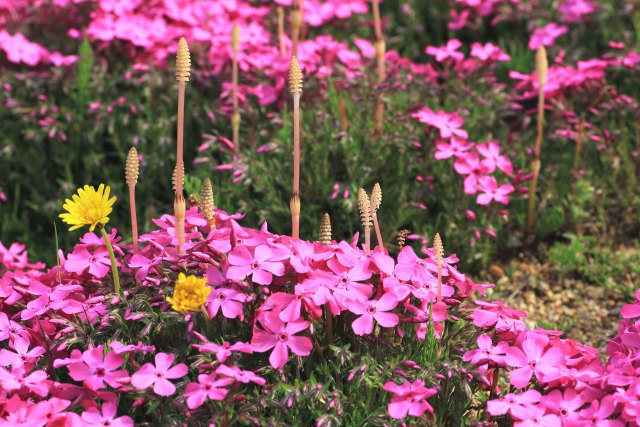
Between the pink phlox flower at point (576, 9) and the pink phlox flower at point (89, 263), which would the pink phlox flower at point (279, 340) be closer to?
the pink phlox flower at point (89, 263)

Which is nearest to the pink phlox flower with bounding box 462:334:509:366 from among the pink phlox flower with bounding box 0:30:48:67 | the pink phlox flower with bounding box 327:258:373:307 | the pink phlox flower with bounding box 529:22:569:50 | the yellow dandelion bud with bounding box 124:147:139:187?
the pink phlox flower with bounding box 327:258:373:307

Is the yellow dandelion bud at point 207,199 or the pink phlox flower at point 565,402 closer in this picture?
the pink phlox flower at point 565,402

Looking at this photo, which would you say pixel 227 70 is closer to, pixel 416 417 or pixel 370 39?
pixel 370 39

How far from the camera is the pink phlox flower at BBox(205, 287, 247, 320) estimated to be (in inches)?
91.0

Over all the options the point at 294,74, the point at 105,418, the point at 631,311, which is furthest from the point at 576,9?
the point at 105,418

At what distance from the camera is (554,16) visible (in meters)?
5.23

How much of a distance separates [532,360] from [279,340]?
67 centimetres

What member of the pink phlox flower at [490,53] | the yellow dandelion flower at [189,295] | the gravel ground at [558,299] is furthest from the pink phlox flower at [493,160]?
the yellow dandelion flower at [189,295]

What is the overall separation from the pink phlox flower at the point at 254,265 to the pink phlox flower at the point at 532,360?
65 cm

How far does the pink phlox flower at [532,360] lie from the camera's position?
235 centimetres

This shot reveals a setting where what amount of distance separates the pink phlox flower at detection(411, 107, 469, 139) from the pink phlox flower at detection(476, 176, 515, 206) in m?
0.19

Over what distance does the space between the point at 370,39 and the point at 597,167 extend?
5.47ft

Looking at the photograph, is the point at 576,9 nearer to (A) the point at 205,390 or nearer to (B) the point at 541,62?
(B) the point at 541,62

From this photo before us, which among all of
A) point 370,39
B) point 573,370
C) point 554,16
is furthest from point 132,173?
point 554,16
